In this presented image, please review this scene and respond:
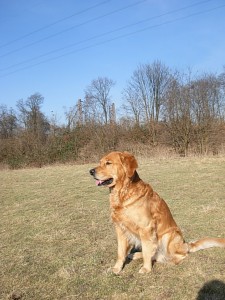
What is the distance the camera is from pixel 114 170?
15.9 feet

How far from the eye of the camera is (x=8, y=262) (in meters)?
5.27

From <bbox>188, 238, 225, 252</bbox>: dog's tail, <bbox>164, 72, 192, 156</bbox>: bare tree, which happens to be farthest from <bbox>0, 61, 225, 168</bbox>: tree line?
<bbox>188, 238, 225, 252</bbox>: dog's tail

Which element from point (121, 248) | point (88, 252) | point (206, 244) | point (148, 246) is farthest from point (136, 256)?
point (206, 244)

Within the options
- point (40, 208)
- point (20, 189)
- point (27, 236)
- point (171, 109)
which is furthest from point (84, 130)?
point (27, 236)

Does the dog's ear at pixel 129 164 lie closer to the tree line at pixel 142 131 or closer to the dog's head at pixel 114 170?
the dog's head at pixel 114 170

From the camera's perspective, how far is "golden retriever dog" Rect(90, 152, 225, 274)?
4.55 m

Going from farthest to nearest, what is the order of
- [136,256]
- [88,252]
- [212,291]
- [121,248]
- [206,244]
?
1. [88,252]
2. [136,256]
3. [206,244]
4. [121,248]
5. [212,291]

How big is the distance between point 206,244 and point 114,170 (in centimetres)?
179

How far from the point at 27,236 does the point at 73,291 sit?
9.09 feet

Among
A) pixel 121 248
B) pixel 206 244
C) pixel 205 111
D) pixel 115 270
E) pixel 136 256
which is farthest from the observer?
pixel 205 111

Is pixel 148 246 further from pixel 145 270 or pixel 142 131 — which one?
pixel 142 131

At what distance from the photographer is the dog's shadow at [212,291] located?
3.85 metres

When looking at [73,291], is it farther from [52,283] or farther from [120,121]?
[120,121]

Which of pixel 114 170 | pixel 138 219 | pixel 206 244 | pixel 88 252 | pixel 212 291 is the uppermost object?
pixel 114 170
